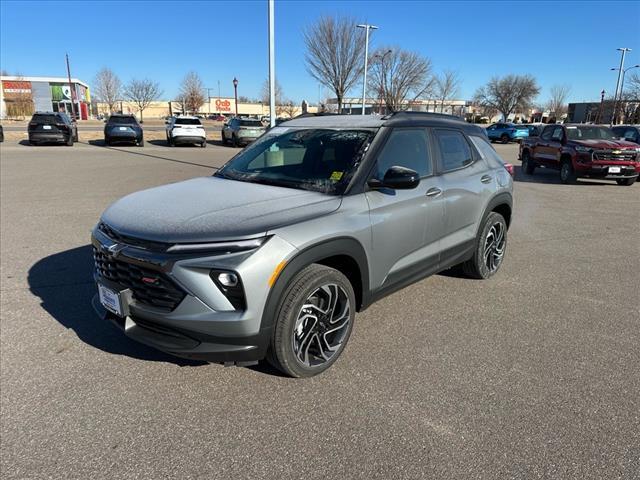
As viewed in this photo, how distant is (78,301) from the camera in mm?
4324

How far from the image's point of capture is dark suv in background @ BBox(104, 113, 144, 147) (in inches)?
951

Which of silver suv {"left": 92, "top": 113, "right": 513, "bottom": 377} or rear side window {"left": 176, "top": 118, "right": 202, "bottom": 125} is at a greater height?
rear side window {"left": 176, "top": 118, "right": 202, "bottom": 125}

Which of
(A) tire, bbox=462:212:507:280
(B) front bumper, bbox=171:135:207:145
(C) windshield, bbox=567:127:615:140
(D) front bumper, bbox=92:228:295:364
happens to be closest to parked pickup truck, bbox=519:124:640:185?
(C) windshield, bbox=567:127:615:140

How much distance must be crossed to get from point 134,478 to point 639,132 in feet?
61.5

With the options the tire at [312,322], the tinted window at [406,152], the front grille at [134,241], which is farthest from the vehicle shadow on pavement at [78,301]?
the tinted window at [406,152]

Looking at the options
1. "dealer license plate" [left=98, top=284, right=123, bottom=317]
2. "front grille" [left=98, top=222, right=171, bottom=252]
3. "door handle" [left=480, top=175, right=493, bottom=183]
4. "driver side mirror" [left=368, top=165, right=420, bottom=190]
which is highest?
"driver side mirror" [left=368, top=165, right=420, bottom=190]

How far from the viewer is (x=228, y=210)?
298cm

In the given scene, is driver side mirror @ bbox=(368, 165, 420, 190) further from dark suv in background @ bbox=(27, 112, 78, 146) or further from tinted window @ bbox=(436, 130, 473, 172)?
dark suv in background @ bbox=(27, 112, 78, 146)

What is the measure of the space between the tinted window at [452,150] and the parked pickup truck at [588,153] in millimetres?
9959

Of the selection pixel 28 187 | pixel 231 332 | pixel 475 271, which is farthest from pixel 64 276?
pixel 28 187

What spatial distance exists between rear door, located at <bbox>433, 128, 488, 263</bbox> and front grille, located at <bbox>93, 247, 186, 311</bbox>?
2.51 metres

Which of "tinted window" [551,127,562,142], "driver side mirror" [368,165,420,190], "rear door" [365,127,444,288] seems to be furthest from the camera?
"tinted window" [551,127,562,142]

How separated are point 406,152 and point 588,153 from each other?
439 inches

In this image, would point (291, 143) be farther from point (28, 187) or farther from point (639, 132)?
point (639, 132)
